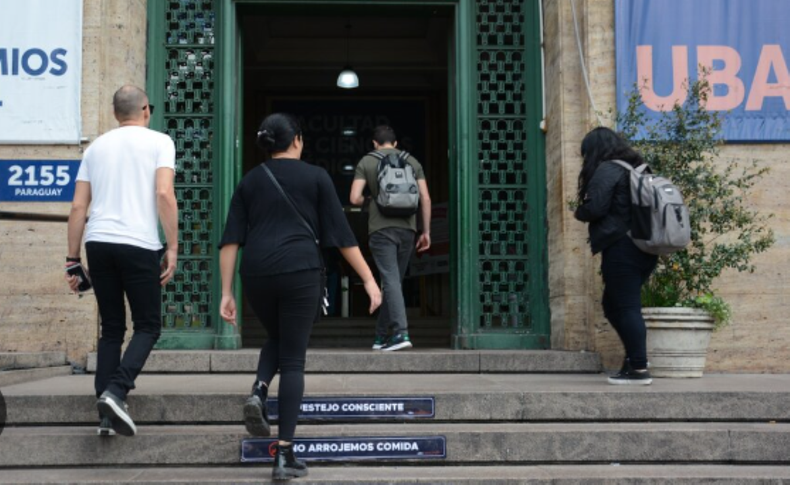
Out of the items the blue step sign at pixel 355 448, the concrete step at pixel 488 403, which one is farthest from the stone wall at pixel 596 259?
the blue step sign at pixel 355 448

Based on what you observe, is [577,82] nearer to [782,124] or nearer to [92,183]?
[782,124]

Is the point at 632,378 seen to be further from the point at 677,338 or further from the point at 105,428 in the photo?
the point at 105,428

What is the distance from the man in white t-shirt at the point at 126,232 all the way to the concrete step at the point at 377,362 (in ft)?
6.31

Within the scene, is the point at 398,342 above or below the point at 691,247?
below

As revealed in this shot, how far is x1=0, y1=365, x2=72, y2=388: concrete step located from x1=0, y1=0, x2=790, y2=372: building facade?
27 centimetres

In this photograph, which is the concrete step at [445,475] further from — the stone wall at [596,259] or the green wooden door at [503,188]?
the green wooden door at [503,188]

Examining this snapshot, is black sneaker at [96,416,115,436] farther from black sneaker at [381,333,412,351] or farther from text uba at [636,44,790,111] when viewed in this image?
text uba at [636,44,790,111]

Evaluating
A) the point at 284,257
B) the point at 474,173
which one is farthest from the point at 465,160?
the point at 284,257

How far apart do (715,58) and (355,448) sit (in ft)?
15.9

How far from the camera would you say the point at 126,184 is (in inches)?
197

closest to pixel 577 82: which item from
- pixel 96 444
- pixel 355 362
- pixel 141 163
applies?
pixel 355 362

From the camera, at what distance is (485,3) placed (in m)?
8.69

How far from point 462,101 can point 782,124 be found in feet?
8.93

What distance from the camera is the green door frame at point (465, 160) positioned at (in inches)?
323
